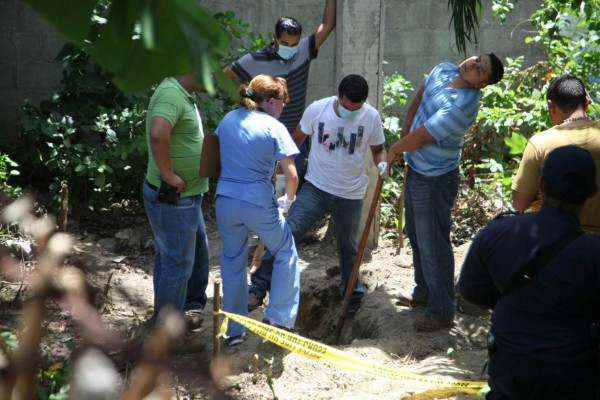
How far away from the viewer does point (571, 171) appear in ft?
11.0

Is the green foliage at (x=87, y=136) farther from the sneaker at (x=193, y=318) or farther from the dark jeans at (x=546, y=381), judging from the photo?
the dark jeans at (x=546, y=381)

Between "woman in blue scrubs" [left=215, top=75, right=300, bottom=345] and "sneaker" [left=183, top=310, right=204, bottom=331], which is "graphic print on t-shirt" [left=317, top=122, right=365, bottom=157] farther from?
Answer: "sneaker" [left=183, top=310, right=204, bottom=331]

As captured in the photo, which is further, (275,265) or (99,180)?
(99,180)

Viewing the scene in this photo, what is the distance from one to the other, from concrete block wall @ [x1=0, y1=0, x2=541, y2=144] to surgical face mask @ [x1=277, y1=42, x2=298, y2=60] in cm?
176

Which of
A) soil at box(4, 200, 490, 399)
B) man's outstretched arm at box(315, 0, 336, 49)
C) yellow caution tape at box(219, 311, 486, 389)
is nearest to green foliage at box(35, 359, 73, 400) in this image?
soil at box(4, 200, 490, 399)

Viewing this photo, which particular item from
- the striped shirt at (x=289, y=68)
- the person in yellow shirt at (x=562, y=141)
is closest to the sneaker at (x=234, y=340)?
the person in yellow shirt at (x=562, y=141)

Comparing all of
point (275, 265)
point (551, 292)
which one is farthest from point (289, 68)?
point (551, 292)

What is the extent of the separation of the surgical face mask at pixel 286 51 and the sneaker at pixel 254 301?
6.27ft

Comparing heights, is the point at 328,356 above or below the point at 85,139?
below

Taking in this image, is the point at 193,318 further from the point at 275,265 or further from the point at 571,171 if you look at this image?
the point at 571,171

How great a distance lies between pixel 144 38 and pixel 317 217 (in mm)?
4621

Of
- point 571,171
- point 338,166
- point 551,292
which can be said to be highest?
point 571,171

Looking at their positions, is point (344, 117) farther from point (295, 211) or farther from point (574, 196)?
point (574, 196)

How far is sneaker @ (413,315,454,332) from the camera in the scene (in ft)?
19.4
